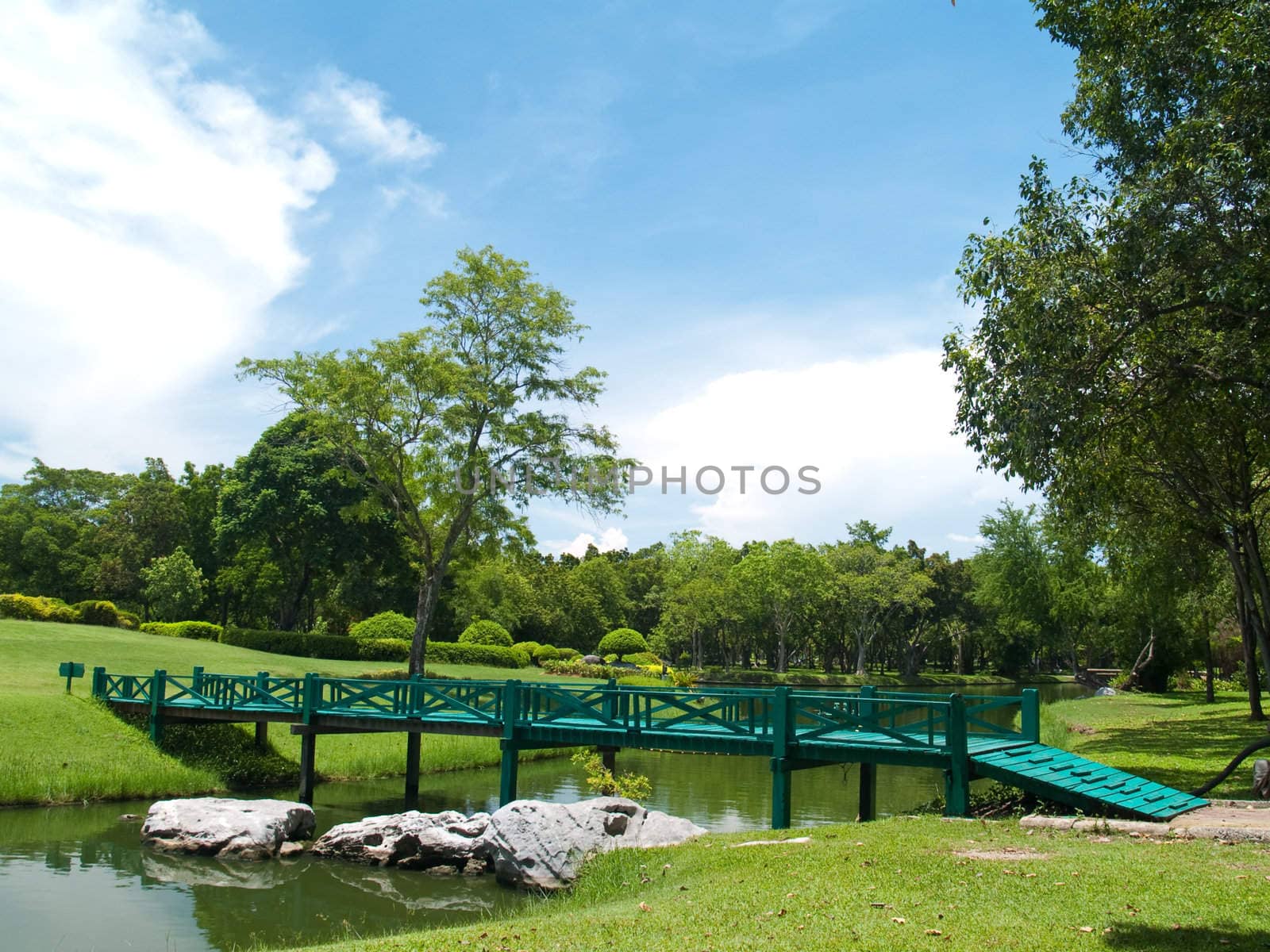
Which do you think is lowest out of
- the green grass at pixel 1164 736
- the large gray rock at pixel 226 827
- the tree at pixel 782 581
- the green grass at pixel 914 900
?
the large gray rock at pixel 226 827

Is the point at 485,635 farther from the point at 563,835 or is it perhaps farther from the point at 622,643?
the point at 563,835

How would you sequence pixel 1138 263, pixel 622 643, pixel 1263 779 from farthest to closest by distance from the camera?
pixel 622 643 < pixel 1263 779 < pixel 1138 263

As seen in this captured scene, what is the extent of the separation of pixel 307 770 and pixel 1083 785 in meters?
16.5

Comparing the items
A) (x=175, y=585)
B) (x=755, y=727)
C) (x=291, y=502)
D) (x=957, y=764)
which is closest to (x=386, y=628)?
(x=291, y=502)

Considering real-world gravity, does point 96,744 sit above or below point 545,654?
above

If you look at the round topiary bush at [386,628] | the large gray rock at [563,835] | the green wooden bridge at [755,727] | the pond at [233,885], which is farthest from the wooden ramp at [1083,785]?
the round topiary bush at [386,628]

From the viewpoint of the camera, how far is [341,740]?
28.0m

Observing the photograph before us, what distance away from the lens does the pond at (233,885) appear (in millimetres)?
12297

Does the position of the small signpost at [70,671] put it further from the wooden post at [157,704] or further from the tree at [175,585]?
the tree at [175,585]

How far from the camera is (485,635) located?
5559 cm

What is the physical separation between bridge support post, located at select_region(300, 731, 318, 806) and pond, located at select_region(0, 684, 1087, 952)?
1.21ft

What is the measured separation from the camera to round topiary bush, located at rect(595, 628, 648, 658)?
65562mm

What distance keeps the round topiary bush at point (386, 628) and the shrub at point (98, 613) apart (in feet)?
39.1

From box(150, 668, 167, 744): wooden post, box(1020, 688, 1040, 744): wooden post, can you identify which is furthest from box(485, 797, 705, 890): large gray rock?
box(150, 668, 167, 744): wooden post
